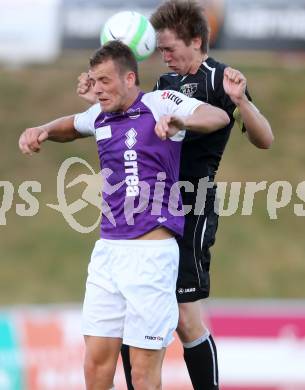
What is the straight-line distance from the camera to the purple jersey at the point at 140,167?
193 inches

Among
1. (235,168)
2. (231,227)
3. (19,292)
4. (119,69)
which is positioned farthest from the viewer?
(235,168)

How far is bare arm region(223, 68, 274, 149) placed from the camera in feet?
15.8

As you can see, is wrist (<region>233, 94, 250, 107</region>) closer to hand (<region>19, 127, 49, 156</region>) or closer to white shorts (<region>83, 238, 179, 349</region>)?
white shorts (<region>83, 238, 179, 349</region>)

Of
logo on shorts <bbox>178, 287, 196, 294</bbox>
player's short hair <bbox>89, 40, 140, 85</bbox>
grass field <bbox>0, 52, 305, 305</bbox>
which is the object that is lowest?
grass field <bbox>0, 52, 305, 305</bbox>

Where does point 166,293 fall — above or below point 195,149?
below

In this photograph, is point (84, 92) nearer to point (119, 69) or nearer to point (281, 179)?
point (119, 69)

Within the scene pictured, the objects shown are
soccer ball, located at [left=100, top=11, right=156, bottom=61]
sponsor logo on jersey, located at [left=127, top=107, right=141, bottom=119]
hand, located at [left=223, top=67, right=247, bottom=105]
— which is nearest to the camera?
hand, located at [left=223, top=67, right=247, bottom=105]

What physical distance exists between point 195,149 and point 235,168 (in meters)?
10.1

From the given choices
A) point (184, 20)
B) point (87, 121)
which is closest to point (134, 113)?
point (87, 121)

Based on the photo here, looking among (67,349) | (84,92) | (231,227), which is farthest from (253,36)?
(84,92)

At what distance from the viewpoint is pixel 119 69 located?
4.84 meters

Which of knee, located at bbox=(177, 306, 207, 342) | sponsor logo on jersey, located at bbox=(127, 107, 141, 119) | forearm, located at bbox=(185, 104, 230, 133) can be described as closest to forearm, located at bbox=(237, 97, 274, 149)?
forearm, located at bbox=(185, 104, 230, 133)

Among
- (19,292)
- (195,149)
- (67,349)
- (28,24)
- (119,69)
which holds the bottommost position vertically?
(19,292)

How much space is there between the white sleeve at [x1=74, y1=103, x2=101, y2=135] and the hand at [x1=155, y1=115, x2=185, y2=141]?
0.59 metres
